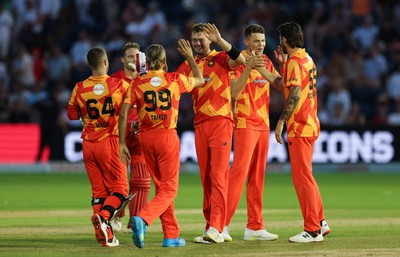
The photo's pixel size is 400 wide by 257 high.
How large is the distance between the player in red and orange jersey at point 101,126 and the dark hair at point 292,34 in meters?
1.94

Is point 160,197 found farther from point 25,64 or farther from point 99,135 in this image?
point 25,64

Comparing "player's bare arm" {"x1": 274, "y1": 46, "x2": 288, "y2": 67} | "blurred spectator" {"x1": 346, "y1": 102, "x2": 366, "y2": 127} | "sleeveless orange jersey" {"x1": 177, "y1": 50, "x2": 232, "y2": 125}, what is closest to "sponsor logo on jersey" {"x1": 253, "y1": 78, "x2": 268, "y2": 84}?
"player's bare arm" {"x1": 274, "y1": 46, "x2": 288, "y2": 67}

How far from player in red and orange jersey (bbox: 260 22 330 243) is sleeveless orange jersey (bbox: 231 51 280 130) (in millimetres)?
513

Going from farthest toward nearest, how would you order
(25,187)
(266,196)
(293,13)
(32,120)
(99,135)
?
(293,13) → (32,120) → (25,187) → (266,196) → (99,135)

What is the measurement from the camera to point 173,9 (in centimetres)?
2959

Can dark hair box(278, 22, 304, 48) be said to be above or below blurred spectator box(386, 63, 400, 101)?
above

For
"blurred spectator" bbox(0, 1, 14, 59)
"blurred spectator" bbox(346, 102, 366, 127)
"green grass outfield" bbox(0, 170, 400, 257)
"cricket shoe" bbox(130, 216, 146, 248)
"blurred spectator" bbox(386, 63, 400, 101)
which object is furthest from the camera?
"blurred spectator" bbox(0, 1, 14, 59)

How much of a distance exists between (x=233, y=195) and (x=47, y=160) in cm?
1352

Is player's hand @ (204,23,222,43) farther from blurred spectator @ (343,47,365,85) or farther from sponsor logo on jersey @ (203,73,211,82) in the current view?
blurred spectator @ (343,47,365,85)

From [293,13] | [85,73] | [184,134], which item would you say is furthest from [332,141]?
[85,73]

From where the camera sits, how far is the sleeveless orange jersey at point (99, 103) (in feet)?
37.7

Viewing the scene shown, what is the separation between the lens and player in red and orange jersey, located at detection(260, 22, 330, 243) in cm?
1120

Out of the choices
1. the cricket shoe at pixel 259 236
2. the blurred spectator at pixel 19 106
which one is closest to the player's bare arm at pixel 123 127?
the cricket shoe at pixel 259 236

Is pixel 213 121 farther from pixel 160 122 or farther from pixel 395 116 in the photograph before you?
pixel 395 116
